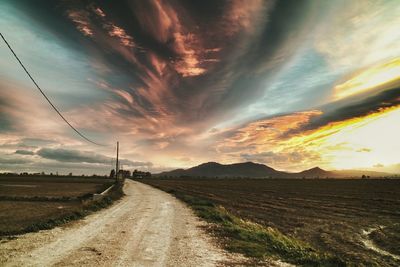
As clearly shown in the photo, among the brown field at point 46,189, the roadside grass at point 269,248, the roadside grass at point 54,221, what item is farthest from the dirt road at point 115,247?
the brown field at point 46,189

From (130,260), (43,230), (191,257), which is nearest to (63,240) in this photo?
(43,230)

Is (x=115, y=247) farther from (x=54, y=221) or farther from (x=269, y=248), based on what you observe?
(x=54, y=221)

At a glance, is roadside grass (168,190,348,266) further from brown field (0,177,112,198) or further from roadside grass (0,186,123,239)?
brown field (0,177,112,198)

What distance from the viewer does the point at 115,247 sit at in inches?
444

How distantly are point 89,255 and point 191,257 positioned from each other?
10.7 feet

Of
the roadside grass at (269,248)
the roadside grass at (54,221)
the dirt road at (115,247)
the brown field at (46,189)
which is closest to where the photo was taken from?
the dirt road at (115,247)

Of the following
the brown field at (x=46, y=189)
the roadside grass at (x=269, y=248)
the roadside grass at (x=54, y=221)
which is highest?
the brown field at (x=46, y=189)

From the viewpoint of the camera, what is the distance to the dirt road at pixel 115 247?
31.1ft

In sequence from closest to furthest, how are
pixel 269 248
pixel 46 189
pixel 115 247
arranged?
pixel 115 247
pixel 269 248
pixel 46 189

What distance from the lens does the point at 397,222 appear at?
1027 inches

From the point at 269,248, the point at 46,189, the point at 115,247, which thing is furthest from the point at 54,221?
the point at 46,189

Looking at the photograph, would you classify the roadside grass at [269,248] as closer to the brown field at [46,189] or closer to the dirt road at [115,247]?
the dirt road at [115,247]

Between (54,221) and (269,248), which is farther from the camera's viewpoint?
(54,221)

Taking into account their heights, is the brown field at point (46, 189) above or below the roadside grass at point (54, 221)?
above
